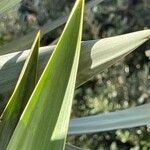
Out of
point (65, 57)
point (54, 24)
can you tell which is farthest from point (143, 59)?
point (65, 57)

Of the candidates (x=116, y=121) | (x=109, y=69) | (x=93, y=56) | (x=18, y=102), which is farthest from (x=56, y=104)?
(x=109, y=69)

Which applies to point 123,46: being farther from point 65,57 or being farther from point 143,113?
point 143,113

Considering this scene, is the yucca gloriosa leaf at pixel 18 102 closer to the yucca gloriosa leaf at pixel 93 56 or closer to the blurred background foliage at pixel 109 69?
the yucca gloriosa leaf at pixel 93 56

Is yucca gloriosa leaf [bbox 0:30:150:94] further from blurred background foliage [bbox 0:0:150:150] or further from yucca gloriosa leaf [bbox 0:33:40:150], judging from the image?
blurred background foliage [bbox 0:0:150:150]

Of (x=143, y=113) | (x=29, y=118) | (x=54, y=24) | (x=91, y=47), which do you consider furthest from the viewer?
(x=54, y=24)

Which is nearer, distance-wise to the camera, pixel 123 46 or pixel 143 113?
pixel 123 46

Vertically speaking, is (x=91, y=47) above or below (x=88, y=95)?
above
